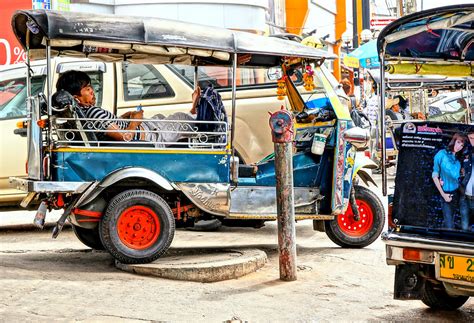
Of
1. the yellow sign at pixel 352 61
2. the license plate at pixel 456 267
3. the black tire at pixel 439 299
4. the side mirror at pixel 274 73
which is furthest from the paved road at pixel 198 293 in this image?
the yellow sign at pixel 352 61

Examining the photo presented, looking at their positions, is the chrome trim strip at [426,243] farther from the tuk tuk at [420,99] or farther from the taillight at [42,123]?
the taillight at [42,123]

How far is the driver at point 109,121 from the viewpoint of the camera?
8.55 meters

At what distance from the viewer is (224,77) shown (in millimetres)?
11523

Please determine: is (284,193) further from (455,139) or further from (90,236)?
(90,236)

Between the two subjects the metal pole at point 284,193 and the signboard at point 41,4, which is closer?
the metal pole at point 284,193

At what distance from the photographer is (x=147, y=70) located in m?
11.5

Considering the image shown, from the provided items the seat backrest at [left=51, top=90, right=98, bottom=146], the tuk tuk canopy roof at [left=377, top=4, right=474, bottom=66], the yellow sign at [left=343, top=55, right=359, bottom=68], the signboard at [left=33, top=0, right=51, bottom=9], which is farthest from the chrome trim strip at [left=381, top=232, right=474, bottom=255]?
the yellow sign at [left=343, top=55, right=359, bottom=68]

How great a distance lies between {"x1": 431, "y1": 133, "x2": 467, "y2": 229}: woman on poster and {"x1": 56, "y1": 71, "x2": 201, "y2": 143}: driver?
2.75m

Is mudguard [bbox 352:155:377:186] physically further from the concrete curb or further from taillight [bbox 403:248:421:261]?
A: taillight [bbox 403:248:421:261]

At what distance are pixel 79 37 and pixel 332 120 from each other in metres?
2.96

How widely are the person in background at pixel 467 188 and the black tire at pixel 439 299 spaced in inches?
28.0

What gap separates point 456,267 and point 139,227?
3.11 m

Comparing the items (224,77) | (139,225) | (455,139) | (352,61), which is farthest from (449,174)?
(352,61)

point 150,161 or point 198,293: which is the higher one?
point 150,161
